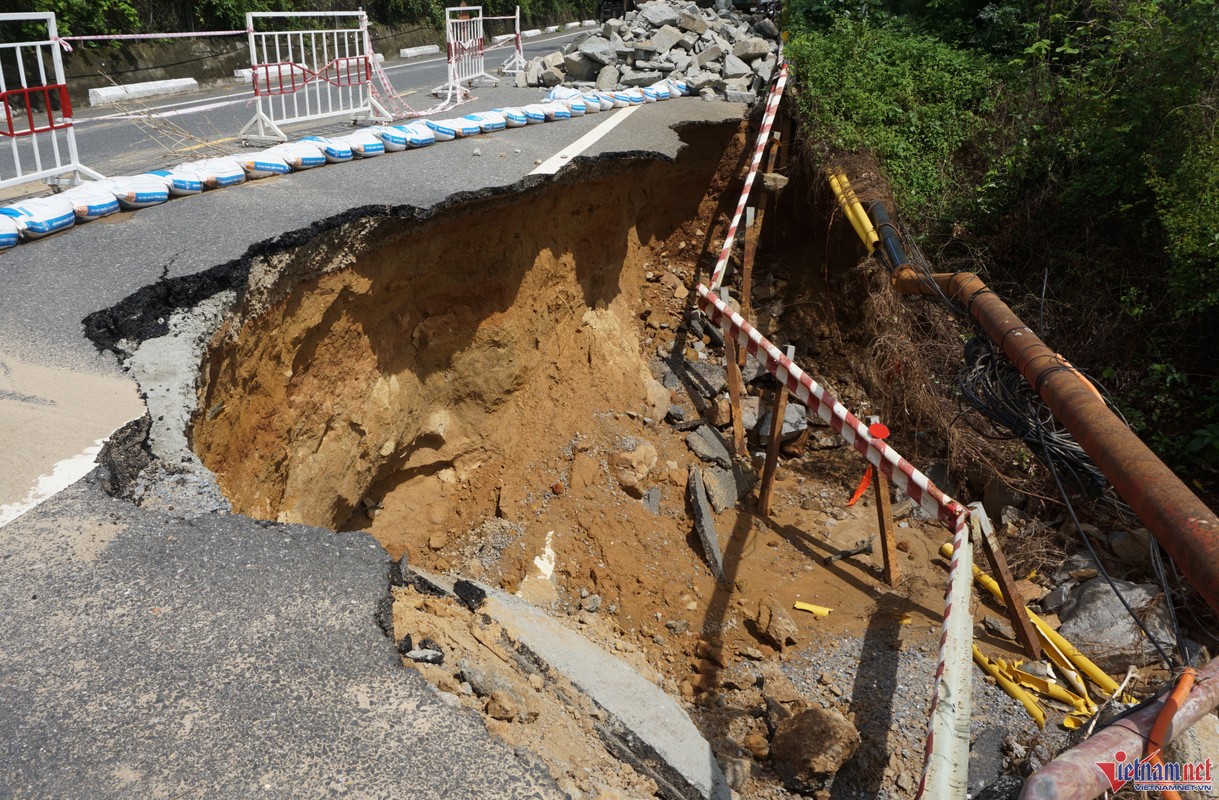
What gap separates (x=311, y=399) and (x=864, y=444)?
403cm

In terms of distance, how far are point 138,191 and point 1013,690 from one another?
6942 mm

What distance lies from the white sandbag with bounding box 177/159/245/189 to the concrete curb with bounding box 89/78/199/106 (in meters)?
7.41

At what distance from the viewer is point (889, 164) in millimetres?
9703

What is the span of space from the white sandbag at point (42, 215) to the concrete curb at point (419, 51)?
2065 centimetres

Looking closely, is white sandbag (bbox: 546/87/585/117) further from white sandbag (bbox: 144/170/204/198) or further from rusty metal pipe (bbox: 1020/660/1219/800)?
rusty metal pipe (bbox: 1020/660/1219/800)

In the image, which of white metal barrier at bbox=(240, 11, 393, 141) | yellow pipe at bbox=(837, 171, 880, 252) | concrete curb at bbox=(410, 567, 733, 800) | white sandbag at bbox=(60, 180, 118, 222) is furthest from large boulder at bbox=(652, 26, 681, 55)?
concrete curb at bbox=(410, 567, 733, 800)

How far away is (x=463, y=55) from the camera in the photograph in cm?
1379

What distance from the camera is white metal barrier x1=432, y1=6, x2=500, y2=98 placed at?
12820mm

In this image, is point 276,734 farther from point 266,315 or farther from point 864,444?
point 864,444

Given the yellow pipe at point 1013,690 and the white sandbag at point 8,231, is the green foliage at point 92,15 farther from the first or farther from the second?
the yellow pipe at point 1013,690

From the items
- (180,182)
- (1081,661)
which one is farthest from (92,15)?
(1081,661)

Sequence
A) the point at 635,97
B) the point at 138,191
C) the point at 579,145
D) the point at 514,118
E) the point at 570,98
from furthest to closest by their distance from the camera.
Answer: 1. the point at 635,97
2. the point at 570,98
3. the point at 514,118
4. the point at 579,145
5. the point at 138,191

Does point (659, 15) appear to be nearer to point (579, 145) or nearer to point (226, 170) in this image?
point (579, 145)

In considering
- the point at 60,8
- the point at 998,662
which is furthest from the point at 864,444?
the point at 60,8
